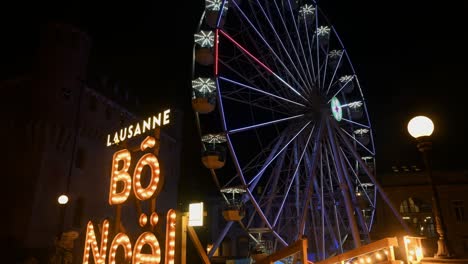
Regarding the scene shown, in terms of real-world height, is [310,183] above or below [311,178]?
below

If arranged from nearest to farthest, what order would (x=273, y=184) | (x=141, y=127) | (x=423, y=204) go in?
1. (x=141, y=127)
2. (x=273, y=184)
3. (x=423, y=204)

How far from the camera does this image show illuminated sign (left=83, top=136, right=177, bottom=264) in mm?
8406

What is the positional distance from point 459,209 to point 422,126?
121 ft

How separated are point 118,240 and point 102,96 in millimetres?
24827

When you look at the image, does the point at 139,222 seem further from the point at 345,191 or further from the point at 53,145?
the point at 53,145

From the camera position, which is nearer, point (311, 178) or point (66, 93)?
point (311, 178)

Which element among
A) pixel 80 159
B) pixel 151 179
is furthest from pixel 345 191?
pixel 80 159

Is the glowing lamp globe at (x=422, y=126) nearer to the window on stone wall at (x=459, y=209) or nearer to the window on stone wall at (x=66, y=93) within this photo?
the window on stone wall at (x=66, y=93)

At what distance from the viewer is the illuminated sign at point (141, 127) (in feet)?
32.6

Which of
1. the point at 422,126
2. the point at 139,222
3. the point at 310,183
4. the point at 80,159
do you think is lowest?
the point at 139,222

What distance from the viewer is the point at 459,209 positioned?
1447 inches

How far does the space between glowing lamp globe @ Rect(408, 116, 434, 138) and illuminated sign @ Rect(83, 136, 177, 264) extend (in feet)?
16.9

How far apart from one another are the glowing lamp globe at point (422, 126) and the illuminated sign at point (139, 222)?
5164 mm

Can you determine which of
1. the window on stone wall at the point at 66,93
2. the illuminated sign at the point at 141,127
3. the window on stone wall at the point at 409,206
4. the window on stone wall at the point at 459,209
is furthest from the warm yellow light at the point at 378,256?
the window on stone wall at the point at 409,206
